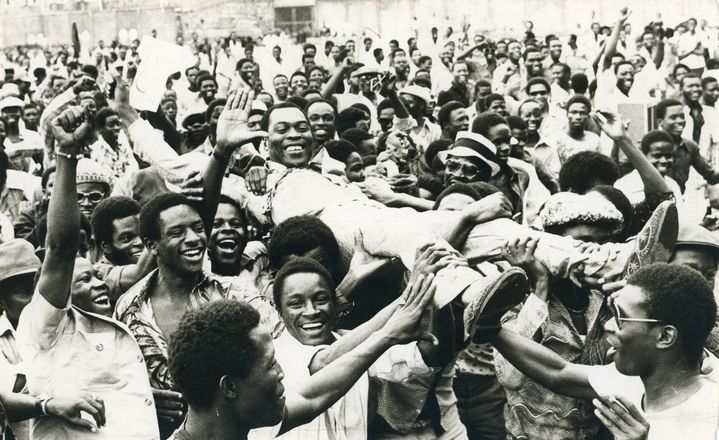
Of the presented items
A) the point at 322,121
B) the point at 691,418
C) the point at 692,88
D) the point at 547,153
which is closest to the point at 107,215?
the point at 322,121

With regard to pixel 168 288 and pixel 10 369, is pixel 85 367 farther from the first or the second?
pixel 168 288

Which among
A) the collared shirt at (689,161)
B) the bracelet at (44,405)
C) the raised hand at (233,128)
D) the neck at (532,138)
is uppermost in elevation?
the raised hand at (233,128)

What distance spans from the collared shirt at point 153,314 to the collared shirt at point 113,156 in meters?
3.69

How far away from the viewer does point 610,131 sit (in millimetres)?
5512

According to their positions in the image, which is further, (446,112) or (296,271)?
(446,112)

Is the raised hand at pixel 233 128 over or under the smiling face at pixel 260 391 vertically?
over

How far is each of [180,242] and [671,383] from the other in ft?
6.70

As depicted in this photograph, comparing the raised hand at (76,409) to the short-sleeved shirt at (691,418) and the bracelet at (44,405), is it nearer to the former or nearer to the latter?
the bracelet at (44,405)

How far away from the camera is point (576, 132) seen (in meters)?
8.73

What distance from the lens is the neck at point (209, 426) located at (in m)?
2.95

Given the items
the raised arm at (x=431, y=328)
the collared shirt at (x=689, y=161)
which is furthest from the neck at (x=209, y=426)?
the collared shirt at (x=689, y=161)

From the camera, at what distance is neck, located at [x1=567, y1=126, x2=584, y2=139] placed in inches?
343

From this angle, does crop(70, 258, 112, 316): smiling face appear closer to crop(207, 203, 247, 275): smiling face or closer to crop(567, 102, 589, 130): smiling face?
Result: crop(207, 203, 247, 275): smiling face

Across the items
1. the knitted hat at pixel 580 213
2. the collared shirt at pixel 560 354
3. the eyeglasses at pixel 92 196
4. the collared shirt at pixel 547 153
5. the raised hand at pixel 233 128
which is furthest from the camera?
the collared shirt at pixel 547 153
